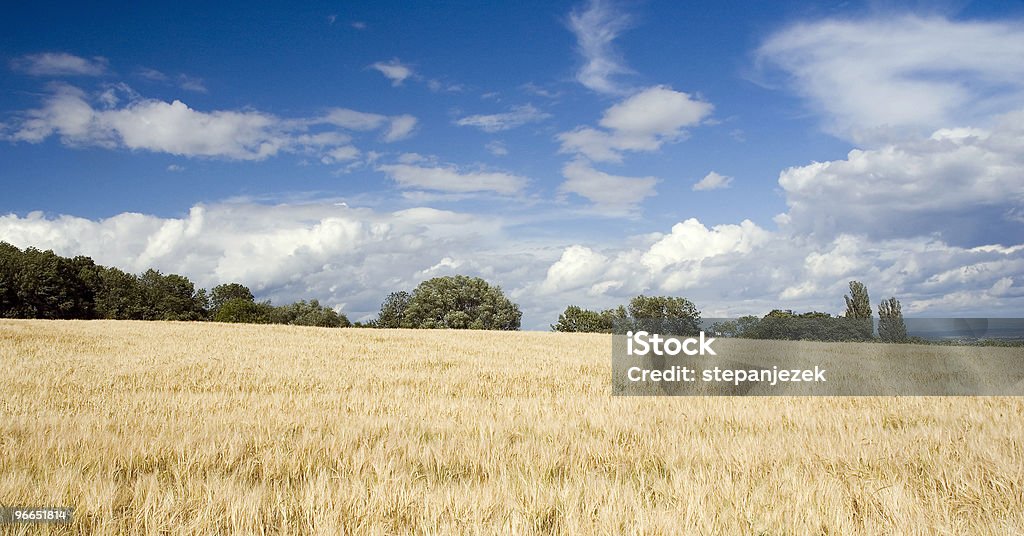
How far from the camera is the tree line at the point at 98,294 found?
85625 millimetres

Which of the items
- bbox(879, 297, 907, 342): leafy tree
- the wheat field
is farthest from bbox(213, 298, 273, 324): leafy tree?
the wheat field

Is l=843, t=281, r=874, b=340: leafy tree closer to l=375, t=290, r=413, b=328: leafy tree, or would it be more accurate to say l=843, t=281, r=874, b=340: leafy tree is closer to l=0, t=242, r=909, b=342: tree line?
l=0, t=242, r=909, b=342: tree line

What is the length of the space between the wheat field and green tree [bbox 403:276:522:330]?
84.9 m

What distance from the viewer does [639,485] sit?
6016mm

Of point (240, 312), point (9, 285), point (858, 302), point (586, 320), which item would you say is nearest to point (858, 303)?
point (858, 302)

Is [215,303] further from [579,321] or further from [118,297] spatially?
[579,321]

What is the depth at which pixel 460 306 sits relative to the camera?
101188 mm

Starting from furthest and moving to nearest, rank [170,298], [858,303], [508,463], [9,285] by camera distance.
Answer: [170,298] < [9,285] < [858,303] < [508,463]

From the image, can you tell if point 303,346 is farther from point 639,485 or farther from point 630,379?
point 639,485

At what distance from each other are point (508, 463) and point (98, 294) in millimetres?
108233

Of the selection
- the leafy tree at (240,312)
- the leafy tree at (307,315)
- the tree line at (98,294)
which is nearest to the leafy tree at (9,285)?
the tree line at (98,294)

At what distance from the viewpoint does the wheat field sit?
4.69m

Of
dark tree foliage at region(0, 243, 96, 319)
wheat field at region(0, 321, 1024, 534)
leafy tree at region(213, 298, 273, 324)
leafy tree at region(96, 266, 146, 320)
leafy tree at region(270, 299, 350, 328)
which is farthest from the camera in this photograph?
leafy tree at region(270, 299, 350, 328)

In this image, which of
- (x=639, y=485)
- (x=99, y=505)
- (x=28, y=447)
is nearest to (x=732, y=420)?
(x=639, y=485)
